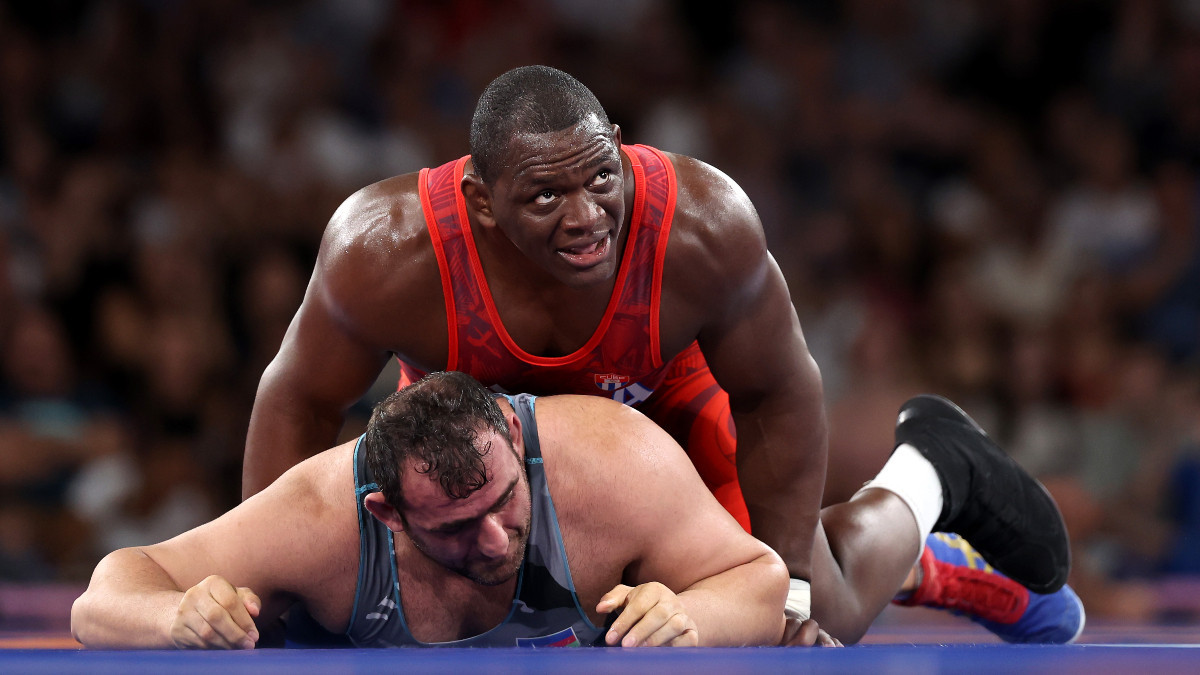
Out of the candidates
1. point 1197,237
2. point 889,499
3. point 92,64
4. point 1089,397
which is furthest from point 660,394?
point 92,64

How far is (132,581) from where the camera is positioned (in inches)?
70.2

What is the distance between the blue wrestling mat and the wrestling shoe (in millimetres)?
1215

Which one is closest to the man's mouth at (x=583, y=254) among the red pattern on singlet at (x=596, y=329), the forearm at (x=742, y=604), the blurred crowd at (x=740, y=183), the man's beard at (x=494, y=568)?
the red pattern on singlet at (x=596, y=329)

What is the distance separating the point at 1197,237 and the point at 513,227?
3466 mm

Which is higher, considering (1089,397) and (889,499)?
(889,499)

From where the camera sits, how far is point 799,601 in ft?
7.41

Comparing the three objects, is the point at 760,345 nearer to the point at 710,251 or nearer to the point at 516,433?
the point at 710,251

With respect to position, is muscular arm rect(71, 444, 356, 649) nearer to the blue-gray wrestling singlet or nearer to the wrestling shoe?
the blue-gray wrestling singlet

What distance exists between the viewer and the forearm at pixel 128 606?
1715 millimetres

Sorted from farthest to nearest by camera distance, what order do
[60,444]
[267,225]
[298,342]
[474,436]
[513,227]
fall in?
[267,225], [60,444], [298,342], [513,227], [474,436]

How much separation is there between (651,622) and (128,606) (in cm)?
70

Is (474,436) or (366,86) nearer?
(474,436)

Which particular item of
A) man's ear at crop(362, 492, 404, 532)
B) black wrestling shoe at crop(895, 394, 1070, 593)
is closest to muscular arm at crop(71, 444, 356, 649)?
man's ear at crop(362, 492, 404, 532)

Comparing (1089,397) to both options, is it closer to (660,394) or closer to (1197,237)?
(1197,237)
